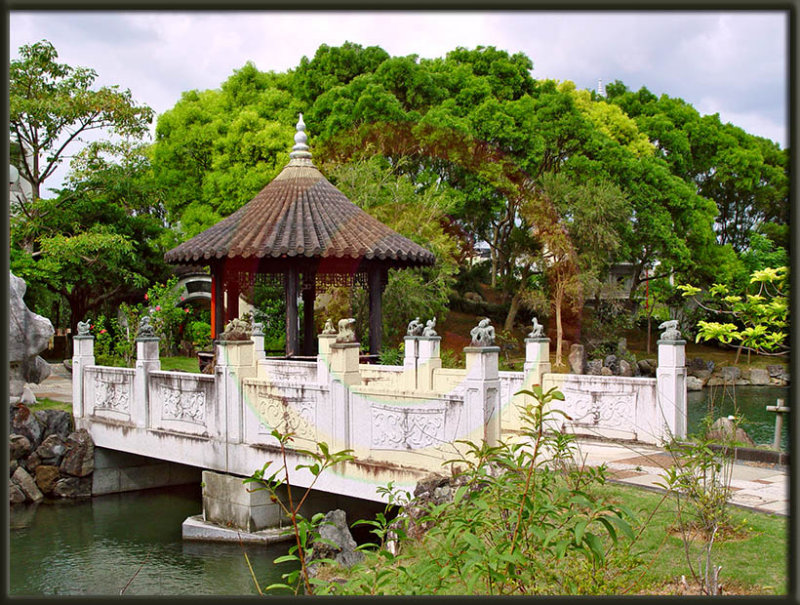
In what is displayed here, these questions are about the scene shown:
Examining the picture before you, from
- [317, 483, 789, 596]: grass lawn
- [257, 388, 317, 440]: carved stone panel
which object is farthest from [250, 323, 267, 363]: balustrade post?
[317, 483, 789, 596]: grass lawn

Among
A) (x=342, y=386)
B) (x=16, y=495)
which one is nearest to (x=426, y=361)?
(x=342, y=386)

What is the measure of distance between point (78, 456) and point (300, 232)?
17.7ft

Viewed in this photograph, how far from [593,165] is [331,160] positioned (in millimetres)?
9474

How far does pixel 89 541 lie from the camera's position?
10609 millimetres

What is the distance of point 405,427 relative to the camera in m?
8.70

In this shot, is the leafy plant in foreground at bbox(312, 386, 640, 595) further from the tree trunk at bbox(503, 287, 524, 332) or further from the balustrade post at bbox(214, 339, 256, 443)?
the tree trunk at bbox(503, 287, 524, 332)

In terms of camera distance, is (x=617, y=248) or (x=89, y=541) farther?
(x=617, y=248)

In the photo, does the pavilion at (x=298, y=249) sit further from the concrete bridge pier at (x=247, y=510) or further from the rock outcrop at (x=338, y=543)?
the rock outcrop at (x=338, y=543)

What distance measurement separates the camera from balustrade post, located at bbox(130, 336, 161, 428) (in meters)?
12.0

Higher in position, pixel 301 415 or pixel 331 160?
pixel 331 160

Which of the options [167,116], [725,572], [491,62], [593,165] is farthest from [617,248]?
[725,572]

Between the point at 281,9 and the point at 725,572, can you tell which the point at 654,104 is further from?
the point at 281,9

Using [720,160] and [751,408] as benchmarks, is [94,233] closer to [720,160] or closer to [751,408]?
[751,408]

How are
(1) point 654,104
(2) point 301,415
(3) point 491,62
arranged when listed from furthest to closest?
(1) point 654,104 < (3) point 491,62 < (2) point 301,415
